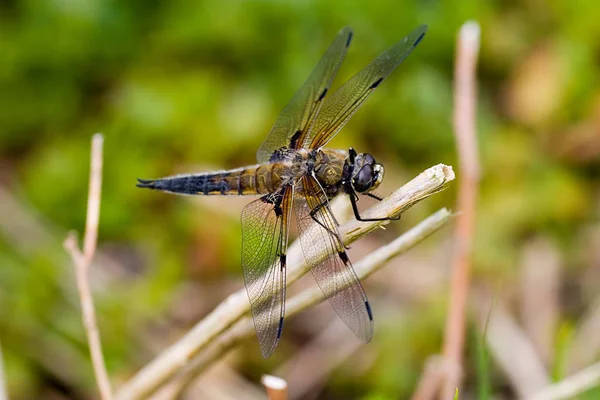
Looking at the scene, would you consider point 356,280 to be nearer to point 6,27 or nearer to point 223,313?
point 223,313

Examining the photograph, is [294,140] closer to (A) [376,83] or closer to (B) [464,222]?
(A) [376,83]

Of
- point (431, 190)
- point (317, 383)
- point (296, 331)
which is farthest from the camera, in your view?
point (296, 331)

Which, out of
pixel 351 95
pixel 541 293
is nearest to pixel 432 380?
pixel 351 95

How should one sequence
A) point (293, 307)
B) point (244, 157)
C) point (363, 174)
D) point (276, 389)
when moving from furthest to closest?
point (244, 157), point (363, 174), point (293, 307), point (276, 389)

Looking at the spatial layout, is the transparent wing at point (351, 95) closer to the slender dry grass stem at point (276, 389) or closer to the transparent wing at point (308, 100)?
the transparent wing at point (308, 100)

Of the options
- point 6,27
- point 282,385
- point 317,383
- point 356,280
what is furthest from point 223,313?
point 6,27
